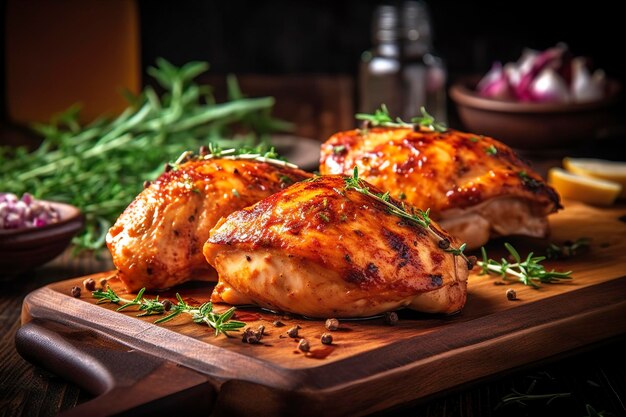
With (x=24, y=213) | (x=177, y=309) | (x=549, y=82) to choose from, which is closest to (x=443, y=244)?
(x=177, y=309)

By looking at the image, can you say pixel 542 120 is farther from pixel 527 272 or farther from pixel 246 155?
pixel 246 155

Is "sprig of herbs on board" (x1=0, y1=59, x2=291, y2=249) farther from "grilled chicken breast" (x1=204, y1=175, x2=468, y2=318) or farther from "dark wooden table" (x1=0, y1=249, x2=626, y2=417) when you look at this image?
"grilled chicken breast" (x1=204, y1=175, x2=468, y2=318)

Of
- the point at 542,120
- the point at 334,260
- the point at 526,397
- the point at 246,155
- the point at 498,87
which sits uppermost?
the point at 246,155

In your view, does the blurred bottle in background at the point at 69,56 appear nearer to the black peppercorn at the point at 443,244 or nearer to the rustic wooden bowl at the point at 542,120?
the rustic wooden bowl at the point at 542,120

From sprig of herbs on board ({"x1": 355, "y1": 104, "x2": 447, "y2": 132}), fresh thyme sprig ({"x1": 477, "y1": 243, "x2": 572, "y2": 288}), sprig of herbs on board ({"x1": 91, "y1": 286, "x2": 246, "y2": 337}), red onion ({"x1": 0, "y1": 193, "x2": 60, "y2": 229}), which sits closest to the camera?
sprig of herbs on board ({"x1": 91, "y1": 286, "x2": 246, "y2": 337})

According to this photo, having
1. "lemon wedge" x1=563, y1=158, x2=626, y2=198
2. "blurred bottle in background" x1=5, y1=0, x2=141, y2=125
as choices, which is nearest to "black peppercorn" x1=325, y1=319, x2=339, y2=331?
"lemon wedge" x1=563, y1=158, x2=626, y2=198

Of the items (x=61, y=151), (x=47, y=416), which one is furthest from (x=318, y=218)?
(x=61, y=151)

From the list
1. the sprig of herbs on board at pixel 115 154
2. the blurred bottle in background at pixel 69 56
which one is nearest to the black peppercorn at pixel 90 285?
the sprig of herbs on board at pixel 115 154
